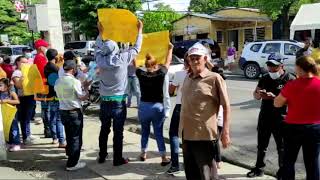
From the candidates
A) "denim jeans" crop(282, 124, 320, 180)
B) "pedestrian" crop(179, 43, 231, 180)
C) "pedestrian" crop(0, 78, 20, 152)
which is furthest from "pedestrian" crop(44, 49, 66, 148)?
"denim jeans" crop(282, 124, 320, 180)

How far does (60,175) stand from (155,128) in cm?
149

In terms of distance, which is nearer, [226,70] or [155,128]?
[155,128]

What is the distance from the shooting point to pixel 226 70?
25516 millimetres

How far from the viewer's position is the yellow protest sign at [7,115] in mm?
7430

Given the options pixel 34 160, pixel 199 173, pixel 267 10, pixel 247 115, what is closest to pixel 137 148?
pixel 34 160

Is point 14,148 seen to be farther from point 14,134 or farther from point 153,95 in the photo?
point 153,95

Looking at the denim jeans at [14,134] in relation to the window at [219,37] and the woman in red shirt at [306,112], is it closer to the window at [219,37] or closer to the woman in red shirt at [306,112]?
the woman in red shirt at [306,112]

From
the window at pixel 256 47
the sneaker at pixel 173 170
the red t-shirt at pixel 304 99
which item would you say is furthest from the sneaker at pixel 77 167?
the window at pixel 256 47

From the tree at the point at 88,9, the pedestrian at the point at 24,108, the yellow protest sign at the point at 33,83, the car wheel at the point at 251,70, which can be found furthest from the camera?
the tree at the point at 88,9

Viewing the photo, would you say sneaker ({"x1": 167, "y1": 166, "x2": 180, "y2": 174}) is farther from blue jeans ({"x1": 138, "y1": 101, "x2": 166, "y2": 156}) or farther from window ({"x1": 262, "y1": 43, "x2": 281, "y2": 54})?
window ({"x1": 262, "y1": 43, "x2": 281, "y2": 54})

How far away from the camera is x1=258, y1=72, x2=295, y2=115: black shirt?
18.0ft

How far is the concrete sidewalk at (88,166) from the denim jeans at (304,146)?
3.42ft

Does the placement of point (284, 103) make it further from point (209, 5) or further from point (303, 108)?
point (209, 5)

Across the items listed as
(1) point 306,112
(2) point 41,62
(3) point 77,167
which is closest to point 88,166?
(3) point 77,167
